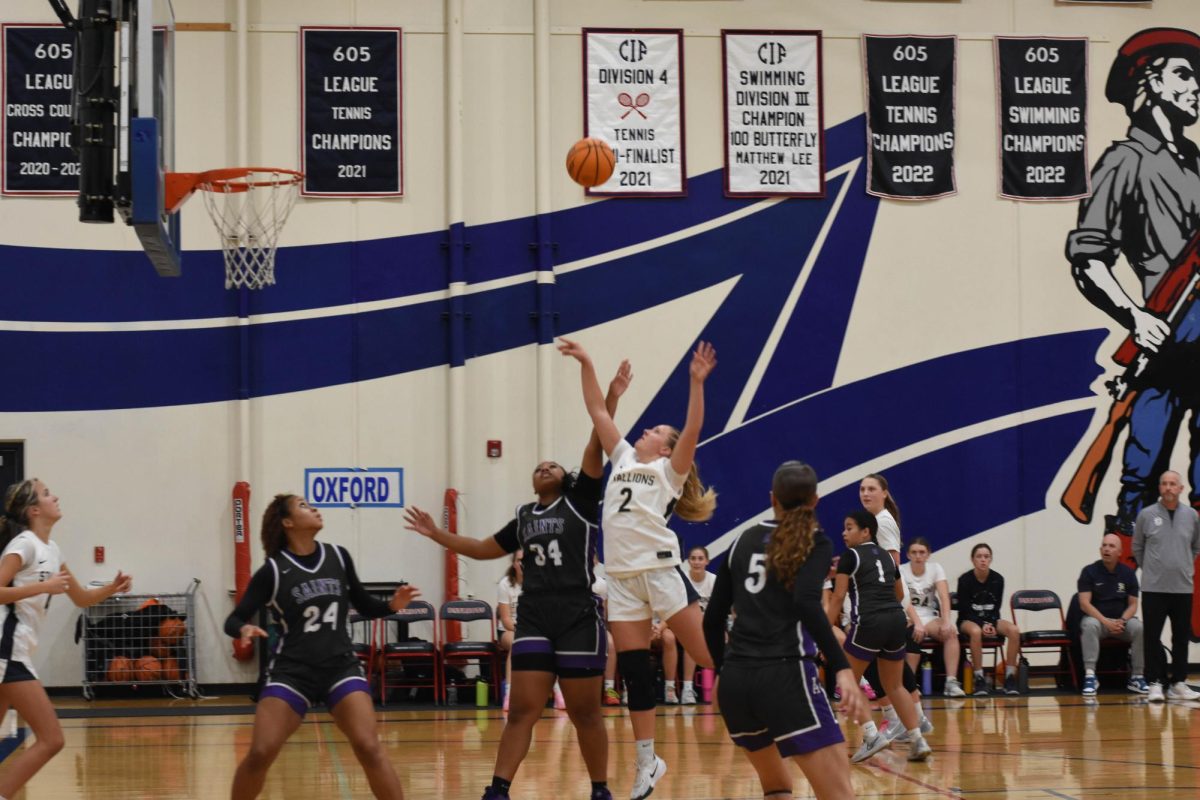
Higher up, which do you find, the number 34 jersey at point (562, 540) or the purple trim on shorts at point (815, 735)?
the number 34 jersey at point (562, 540)

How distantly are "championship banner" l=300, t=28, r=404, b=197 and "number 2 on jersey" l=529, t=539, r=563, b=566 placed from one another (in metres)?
8.73

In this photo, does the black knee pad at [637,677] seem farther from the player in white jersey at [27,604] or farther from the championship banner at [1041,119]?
the championship banner at [1041,119]

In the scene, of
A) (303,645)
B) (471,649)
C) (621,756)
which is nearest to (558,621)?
(303,645)

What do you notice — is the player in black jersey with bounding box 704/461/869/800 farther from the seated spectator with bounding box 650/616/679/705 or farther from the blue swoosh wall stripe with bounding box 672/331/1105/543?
the blue swoosh wall stripe with bounding box 672/331/1105/543

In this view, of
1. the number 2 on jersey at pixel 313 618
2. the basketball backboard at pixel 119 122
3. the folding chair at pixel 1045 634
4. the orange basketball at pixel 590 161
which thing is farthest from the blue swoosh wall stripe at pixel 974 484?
the number 2 on jersey at pixel 313 618

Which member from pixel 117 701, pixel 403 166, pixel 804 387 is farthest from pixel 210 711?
pixel 804 387

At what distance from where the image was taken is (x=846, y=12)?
16.3 m

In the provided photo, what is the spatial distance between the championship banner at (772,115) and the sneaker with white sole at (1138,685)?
20.5ft

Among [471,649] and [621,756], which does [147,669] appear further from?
[621,756]

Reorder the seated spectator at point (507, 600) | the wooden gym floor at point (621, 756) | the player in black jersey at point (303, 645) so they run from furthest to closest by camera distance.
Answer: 1. the seated spectator at point (507, 600)
2. the wooden gym floor at point (621, 756)
3. the player in black jersey at point (303, 645)

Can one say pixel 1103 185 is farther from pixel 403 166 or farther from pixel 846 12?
pixel 403 166

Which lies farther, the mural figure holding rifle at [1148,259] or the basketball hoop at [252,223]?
the mural figure holding rifle at [1148,259]

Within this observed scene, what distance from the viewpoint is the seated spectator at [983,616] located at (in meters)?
14.7

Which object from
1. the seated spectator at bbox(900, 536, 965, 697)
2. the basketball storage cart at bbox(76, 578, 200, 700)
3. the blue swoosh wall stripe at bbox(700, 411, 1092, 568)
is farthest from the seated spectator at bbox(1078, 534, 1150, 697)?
the basketball storage cart at bbox(76, 578, 200, 700)
